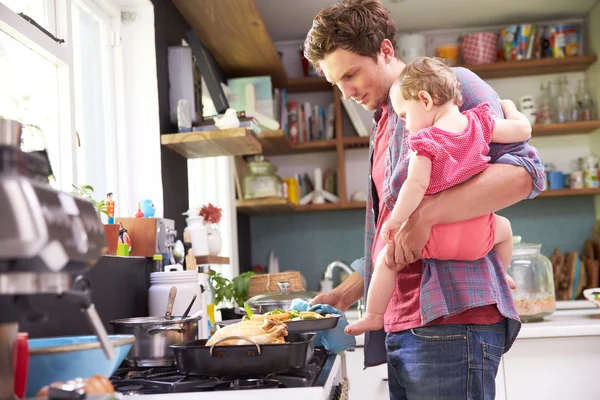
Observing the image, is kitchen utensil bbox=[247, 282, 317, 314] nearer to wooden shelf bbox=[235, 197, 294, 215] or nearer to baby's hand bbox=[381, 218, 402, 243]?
baby's hand bbox=[381, 218, 402, 243]

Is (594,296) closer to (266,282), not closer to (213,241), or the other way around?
(266,282)

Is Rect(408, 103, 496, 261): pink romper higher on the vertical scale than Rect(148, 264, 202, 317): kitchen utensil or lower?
higher

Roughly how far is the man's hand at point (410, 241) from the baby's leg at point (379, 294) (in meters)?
0.04

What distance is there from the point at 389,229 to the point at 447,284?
0.19m

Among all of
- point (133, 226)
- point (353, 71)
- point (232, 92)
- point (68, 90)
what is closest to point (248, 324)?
point (353, 71)

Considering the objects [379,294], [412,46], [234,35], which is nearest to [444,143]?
[379,294]

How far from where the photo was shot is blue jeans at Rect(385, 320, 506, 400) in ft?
5.62

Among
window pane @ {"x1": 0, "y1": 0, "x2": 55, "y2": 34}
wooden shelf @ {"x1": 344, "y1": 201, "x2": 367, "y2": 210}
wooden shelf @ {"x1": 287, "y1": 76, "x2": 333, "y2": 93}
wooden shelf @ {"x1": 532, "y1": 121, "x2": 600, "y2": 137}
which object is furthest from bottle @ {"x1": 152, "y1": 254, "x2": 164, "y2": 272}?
wooden shelf @ {"x1": 532, "y1": 121, "x2": 600, "y2": 137}

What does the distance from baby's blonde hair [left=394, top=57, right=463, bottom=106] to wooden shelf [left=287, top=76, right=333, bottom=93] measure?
3.46m

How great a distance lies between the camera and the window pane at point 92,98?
9.02 feet

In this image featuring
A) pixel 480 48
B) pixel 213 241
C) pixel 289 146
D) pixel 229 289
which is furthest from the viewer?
pixel 480 48

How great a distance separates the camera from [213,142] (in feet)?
10.7

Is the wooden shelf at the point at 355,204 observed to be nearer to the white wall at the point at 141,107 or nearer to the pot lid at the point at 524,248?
the pot lid at the point at 524,248

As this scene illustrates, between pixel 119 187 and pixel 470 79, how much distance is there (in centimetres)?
167
